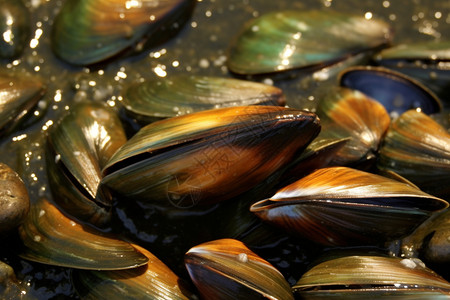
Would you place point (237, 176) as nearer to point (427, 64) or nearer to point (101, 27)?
point (101, 27)

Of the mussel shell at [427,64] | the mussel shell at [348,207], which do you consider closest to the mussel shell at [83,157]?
the mussel shell at [348,207]

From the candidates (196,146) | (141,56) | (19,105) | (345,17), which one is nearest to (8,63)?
(19,105)

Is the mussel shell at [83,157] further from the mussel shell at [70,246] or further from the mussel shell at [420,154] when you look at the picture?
the mussel shell at [420,154]

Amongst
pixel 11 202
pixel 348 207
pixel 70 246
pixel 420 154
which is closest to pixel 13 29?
pixel 11 202

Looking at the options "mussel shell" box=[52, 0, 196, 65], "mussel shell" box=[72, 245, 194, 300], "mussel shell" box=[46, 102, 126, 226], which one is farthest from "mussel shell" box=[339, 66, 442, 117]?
"mussel shell" box=[72, 245, 194, 300]

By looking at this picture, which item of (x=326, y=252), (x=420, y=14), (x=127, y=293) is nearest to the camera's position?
(x=127, y=293)

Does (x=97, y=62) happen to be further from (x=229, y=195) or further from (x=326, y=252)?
(x=326, y=252)

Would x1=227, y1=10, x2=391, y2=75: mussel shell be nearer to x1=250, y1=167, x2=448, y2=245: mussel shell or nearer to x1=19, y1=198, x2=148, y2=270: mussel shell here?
x1=250, y1=167, x2=448, y2=245: mussel shell
